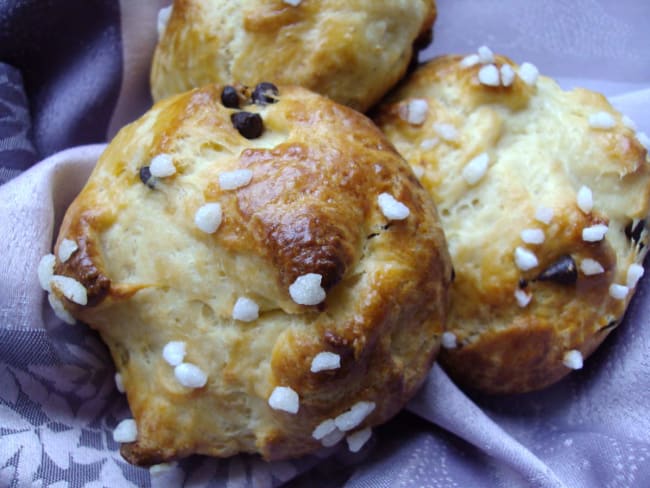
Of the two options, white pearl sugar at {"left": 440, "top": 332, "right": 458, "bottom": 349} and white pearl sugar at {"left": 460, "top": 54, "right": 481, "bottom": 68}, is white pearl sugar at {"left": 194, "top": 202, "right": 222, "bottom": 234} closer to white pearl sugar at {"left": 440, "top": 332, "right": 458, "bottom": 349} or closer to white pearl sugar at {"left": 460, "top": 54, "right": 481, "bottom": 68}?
white pearl sugar at {"left": 440, "top": 332, "right": 458, "bottom": 349}

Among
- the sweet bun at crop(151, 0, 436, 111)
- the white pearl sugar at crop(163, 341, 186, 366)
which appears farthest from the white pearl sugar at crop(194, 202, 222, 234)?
the sweet bun at crop(151, 0, 436, 111)

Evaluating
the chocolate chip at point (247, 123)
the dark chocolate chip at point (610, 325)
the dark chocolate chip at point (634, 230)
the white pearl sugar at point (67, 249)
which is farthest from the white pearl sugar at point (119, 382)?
the dark chocolate chip at point (634, 230)

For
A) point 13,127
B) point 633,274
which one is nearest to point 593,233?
point 633,274

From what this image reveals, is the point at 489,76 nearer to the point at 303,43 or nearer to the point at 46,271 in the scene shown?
the point at 303,43

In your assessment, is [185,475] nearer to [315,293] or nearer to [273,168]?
[315,293]

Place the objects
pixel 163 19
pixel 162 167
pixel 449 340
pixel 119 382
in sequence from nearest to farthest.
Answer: pixel 162 167 < pixel 119 382 < pixel 449 340 < pixel 163 19

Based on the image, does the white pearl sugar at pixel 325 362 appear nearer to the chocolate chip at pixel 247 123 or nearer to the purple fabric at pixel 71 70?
the chocolate chip at pixel 247 123

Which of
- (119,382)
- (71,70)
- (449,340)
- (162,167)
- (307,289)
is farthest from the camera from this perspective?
(71,70)
